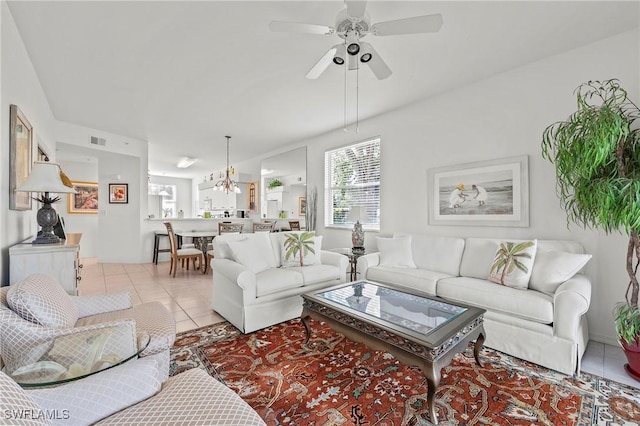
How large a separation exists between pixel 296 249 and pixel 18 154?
2.73 metres

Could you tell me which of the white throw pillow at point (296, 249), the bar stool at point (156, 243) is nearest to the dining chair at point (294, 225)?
the white throw pillow at point (296, 249)

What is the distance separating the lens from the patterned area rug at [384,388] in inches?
62.2

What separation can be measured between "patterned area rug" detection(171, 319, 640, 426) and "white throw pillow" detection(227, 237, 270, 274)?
85 centimetres

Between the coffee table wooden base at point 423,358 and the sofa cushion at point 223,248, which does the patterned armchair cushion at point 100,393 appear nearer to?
the coffee table wooden base at point 423,358

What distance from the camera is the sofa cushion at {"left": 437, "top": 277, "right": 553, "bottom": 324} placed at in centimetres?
212

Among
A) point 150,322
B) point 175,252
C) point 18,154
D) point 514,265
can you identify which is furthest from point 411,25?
point 175,252

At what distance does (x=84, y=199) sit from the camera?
6953 mm

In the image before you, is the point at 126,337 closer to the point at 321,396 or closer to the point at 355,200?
the point at 321,396

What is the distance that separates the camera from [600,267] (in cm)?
250

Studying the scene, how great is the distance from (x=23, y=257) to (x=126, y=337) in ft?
5.57

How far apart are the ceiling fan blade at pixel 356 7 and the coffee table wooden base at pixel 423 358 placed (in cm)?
210

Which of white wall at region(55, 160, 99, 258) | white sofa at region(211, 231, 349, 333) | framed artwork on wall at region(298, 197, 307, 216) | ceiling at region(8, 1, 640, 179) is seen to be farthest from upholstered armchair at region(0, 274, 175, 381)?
white wall at region(55, 160, 99, 258)

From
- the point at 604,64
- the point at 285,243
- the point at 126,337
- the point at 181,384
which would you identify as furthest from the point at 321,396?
the point at 604,64

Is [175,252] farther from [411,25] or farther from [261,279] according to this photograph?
[411,25]
